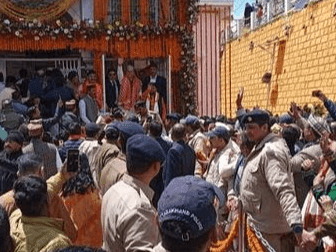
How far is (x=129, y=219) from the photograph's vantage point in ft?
11.3

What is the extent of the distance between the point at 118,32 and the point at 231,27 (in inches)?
391

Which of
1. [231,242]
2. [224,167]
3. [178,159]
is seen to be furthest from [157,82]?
[231,242]

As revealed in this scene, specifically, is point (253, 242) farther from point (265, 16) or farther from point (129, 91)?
point (265, 16)

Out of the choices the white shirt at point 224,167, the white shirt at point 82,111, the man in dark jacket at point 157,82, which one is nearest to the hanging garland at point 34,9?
the man in dark jacket at point 157,82

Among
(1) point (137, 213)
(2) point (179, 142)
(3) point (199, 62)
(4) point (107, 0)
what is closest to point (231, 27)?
(3) point (199, 62)

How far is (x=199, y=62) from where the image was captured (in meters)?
19.7

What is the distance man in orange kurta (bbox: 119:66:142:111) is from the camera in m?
16.2

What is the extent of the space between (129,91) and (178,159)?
29.2ft

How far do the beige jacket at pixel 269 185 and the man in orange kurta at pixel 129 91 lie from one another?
10813mm

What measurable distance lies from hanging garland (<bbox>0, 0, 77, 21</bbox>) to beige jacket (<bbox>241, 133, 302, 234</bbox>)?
40.0ft

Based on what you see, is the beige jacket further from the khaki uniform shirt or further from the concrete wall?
the concrete wall

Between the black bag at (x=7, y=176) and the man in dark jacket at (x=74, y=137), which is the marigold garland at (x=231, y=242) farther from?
the man in dark jacket at (x=74, y=137)

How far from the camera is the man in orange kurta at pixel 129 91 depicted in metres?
16.2

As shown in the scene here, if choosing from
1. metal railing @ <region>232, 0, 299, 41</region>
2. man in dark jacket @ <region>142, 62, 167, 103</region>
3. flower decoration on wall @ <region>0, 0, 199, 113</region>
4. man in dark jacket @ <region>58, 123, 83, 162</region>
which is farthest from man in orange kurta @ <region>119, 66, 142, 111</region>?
man in dark jacket @ <region>58, 123, 83, 162</region>
